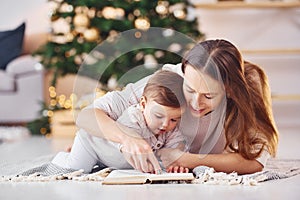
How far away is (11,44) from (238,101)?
3.29 m

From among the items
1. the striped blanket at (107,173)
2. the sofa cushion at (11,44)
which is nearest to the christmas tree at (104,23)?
the sofa cushion at (11,44)

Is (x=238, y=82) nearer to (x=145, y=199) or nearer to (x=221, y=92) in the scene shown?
(x=221, y=92)

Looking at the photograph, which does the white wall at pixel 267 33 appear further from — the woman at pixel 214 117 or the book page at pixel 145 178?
the book page at pixel 145 178

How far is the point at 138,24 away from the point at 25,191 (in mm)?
2048

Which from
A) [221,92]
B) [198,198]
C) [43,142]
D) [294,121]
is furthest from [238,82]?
[294,121]

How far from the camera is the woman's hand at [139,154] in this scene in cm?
190

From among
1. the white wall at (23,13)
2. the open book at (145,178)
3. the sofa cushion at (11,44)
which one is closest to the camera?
the open book at (145,178)

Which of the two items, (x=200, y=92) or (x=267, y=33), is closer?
→ (x=200, y=92)

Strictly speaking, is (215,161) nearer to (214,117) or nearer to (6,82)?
(214,117)

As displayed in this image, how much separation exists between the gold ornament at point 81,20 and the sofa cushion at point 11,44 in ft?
4.07

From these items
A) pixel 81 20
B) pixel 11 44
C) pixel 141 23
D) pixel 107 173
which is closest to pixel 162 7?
pixel 141 23

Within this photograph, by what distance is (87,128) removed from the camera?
2039mm

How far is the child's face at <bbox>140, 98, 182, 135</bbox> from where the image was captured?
6.19 ft

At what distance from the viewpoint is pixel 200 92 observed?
6.22 feet
